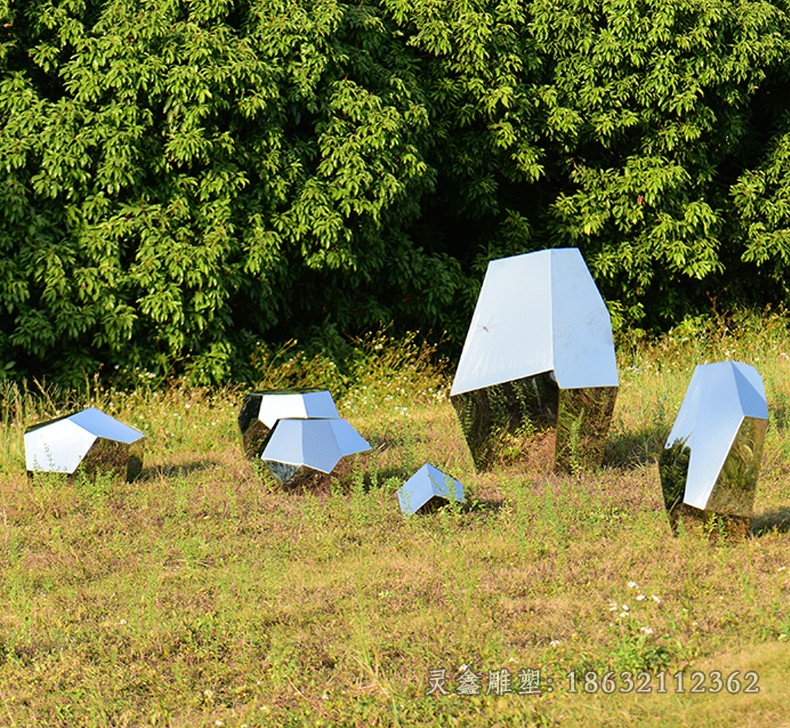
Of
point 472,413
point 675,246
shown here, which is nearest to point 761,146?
point 675,246

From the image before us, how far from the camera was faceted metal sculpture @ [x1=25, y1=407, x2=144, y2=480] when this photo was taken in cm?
731

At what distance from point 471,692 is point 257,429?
12.9ft

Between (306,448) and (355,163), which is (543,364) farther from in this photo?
(355,163)

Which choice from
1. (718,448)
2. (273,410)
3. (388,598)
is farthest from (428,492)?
(718,448)

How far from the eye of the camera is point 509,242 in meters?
13.9

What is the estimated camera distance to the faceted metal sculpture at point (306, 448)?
704 centimetres

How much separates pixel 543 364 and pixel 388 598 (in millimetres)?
2300

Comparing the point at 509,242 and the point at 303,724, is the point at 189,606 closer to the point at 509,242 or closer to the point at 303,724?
the point at 303,724

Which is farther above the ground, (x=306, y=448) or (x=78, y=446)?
(x=78, y=446)

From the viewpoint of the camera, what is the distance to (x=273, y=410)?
769 centimetres

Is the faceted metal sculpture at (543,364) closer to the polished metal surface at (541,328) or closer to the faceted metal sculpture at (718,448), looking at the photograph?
the polished metal surface at (541,328)

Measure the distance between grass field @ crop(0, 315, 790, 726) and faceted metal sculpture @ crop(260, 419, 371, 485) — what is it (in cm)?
12

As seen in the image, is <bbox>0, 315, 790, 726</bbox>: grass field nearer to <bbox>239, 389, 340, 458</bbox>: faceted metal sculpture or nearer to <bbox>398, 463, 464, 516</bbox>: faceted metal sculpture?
<bbox>398, 463, 464, 516</bbox>: faceted metal sculpture

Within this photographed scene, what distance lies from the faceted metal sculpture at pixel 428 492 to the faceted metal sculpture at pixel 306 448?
0.67 metres
